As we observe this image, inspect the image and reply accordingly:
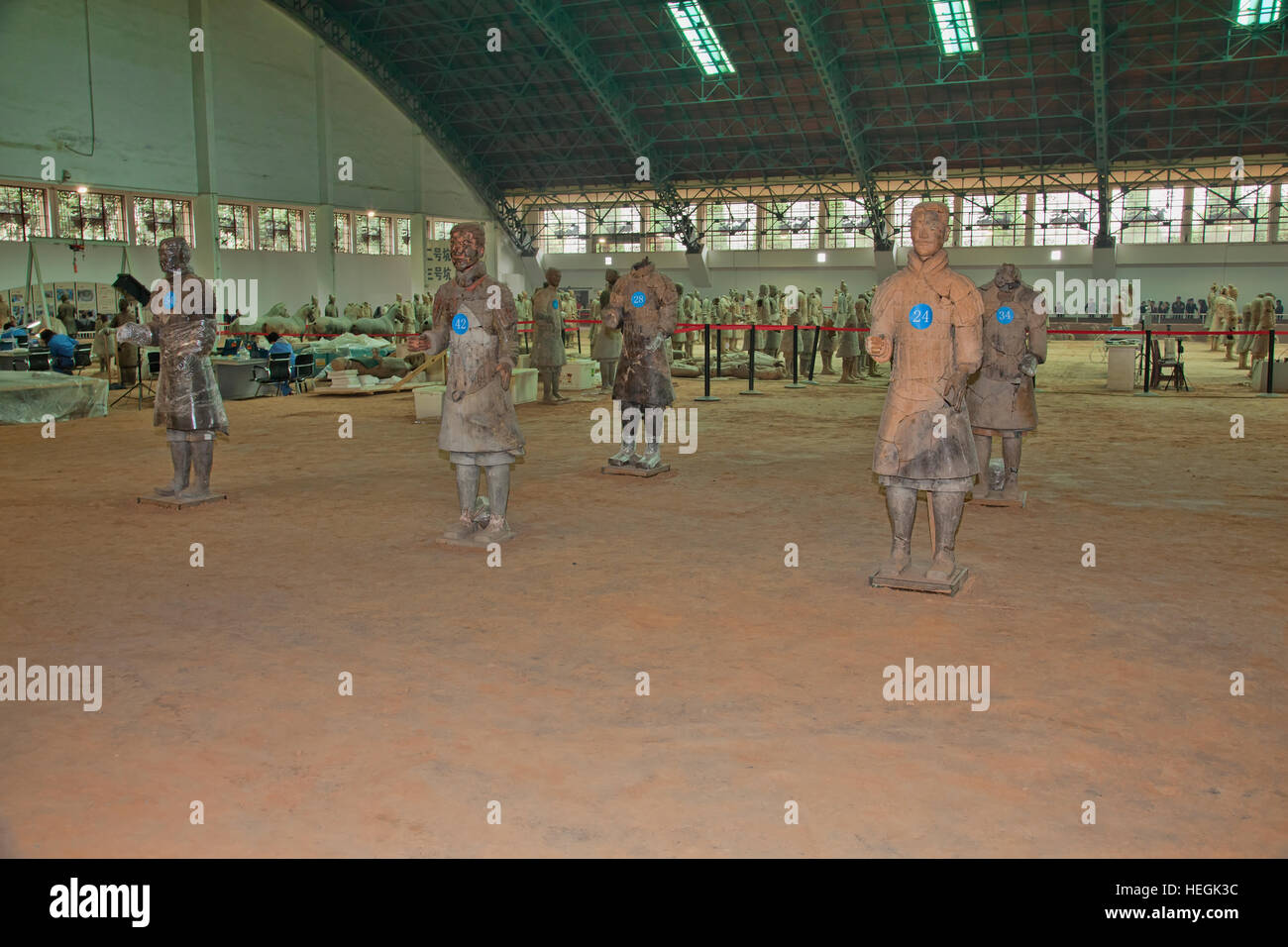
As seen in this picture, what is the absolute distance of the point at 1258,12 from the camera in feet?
79.3

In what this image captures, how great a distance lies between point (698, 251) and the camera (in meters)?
36.8


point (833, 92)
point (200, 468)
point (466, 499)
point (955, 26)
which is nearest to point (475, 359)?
point (466, 499)

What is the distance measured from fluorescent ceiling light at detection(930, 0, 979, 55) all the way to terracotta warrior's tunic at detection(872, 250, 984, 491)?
22441mm

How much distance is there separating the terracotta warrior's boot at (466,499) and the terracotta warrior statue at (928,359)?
252 cm

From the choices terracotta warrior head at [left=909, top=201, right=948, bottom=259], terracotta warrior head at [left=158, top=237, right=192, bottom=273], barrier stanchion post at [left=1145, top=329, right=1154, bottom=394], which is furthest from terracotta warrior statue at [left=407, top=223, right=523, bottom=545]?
barrier stanchion post at [left=1145, top=329, right=1154, bottom=394]

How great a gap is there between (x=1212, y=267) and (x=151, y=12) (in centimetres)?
3058

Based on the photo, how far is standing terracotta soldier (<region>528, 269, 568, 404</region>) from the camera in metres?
14.6

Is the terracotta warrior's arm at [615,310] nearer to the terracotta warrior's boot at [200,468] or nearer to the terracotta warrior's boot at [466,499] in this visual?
the terracotta warrior's boot at [466,499]

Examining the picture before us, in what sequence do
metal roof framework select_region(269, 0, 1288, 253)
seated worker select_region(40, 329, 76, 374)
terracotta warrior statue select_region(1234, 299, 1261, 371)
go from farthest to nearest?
metal roof framework select_region(269, 0, 1288, 253)
terracotta warrior statue select_region(1234, 299, 1261, 371)
seated worker select_region(40, 329, 76, 374)

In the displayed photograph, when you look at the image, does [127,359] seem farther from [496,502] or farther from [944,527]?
[944,527]

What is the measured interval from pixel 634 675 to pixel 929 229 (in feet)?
8.70

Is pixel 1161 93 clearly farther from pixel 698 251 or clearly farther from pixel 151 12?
pixel 151 12

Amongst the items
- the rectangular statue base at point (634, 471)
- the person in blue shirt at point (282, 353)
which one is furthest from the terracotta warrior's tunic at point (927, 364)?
the person in blue shirt at point (282, 353)

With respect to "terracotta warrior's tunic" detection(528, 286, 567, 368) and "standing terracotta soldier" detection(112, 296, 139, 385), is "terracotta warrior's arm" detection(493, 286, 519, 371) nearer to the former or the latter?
"terracotta warrior's tunic" detection(528, 286, 567, 368)
